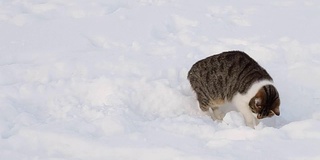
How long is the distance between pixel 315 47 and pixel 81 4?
3648 millimetres

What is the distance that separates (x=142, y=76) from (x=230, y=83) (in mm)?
1048

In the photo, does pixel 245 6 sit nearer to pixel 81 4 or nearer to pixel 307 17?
pixel 307 17

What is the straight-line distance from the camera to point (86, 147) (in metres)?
4.38

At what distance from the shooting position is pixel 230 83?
558 cm

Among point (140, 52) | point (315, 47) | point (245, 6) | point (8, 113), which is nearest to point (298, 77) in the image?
point (315, 47)

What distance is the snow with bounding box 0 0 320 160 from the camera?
4.45 metres

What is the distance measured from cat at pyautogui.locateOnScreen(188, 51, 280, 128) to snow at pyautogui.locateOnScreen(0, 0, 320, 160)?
0.16 metres

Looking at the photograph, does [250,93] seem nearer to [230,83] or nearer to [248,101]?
[248,101]

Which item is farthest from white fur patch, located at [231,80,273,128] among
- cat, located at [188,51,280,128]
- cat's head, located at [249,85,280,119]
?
cat's head, located at [249,85,280,119]

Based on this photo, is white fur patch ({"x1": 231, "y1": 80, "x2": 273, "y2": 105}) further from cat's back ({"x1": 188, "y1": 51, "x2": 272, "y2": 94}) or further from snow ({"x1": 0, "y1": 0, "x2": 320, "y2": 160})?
snow ({"x1": 0, "y1": 0, "x2": 320, "y2": 160})

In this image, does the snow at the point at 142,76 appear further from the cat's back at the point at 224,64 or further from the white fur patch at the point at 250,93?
the cat's back at the point at 224,64

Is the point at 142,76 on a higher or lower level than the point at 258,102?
A: lower

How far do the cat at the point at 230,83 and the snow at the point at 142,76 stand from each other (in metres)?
0.16

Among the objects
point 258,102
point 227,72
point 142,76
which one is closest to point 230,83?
point 227,72
